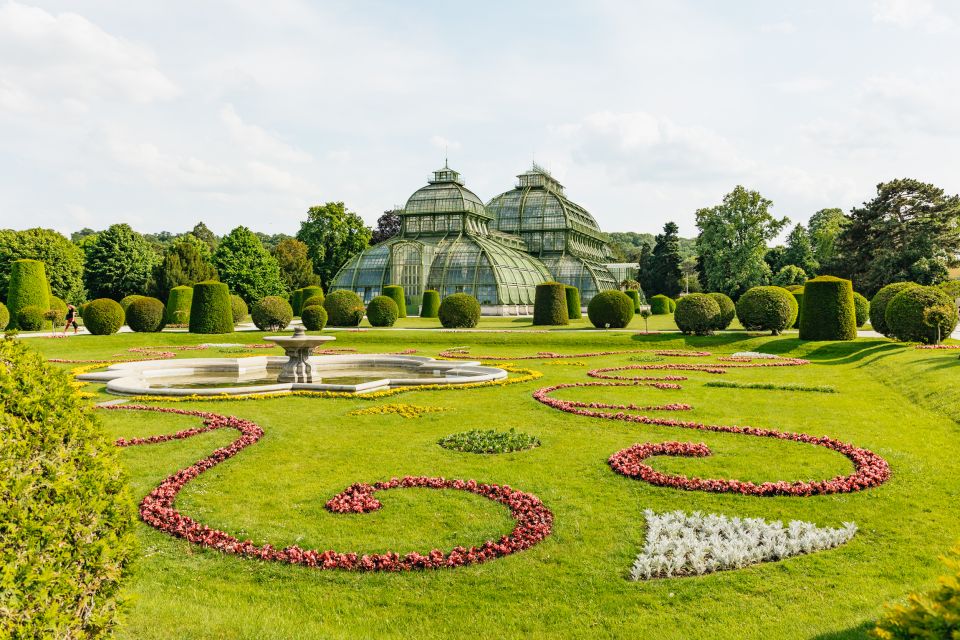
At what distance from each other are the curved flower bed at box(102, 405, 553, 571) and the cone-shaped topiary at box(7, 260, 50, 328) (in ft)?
116

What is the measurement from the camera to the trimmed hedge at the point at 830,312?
935 inches

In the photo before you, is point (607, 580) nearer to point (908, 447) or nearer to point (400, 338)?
point (908, 447)

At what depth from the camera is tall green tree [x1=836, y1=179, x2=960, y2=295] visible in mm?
44406

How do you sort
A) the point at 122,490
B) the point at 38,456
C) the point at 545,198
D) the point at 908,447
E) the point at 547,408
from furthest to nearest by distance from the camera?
the point at 545,198, the point at 547,408, the point at 908,447, the point at 122,490, the point at 38,456

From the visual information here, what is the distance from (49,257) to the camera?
5272 cm

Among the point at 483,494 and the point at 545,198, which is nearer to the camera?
the point at 483,494

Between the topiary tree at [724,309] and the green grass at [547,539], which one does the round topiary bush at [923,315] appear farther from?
the green grass at [547,539]

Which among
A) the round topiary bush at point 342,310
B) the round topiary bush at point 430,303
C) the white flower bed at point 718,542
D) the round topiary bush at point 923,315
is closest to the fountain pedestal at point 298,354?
the white flower bed at point 718,542

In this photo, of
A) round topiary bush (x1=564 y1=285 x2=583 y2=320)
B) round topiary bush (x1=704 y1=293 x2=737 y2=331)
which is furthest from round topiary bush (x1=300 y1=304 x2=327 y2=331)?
round topiary bush (x1=704 y1=293 x2=737 y2=331)

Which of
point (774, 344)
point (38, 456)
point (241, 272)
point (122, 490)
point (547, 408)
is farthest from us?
point (241, 272)

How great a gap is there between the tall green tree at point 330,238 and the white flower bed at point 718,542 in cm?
6607

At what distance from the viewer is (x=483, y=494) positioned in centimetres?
698

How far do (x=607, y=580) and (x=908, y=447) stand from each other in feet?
21.2

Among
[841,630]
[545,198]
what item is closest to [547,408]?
[841,630]
